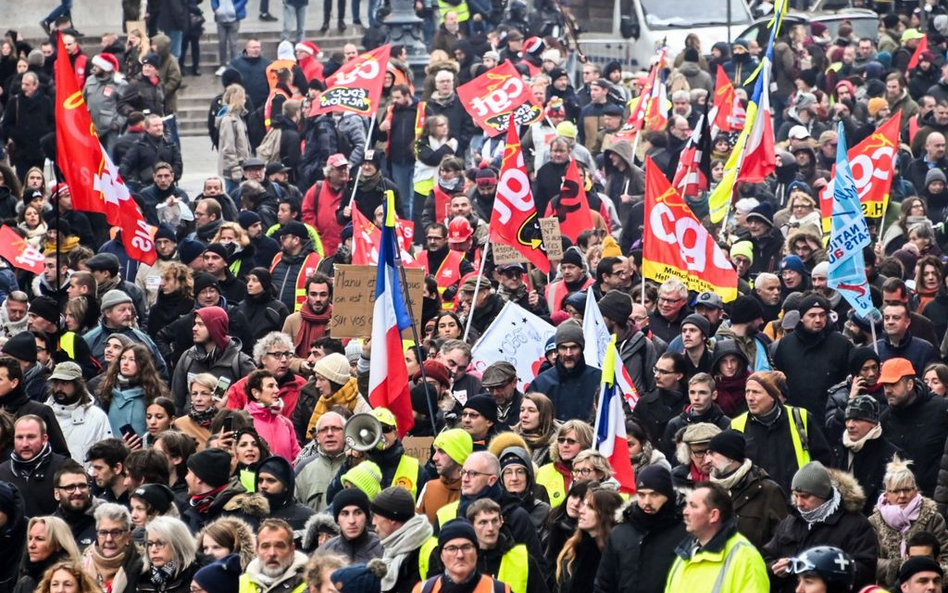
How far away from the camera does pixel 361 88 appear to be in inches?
781

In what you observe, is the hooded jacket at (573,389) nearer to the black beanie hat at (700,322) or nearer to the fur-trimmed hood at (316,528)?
the black beanie hat at (700,322)

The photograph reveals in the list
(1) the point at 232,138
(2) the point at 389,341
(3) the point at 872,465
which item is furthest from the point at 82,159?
(1) the point at 232,138

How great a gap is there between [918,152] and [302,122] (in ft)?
21.1

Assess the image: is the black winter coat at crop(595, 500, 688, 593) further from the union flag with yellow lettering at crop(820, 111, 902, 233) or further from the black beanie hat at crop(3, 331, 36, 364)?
the union flag with yellow lettering at crop(820, 111, 902, 233)

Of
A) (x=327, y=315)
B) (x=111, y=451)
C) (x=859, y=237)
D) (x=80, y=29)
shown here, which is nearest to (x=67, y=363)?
(x=111, y=451)

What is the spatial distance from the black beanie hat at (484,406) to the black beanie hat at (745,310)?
232cm

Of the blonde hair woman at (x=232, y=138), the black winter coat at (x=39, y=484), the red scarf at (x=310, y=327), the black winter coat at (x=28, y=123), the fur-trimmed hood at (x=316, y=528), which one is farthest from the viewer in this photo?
the blonde hair woman at (x=232, y=138)

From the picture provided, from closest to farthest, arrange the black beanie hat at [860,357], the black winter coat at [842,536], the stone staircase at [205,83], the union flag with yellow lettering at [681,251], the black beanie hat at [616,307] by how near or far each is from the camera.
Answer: the black winter coat at [842,536] < the black beanie hat at [860,357] < the black beanie hat at [616,307] < the union flag with yellow lettering at [681,251] < the stone staircase at [205,83]

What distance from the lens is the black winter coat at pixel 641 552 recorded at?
899 cm

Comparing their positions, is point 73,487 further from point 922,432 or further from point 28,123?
point 28,123

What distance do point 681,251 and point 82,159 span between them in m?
4.11

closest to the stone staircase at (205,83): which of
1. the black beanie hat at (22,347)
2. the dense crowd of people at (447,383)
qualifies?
the dense crowd of people at (447,383)

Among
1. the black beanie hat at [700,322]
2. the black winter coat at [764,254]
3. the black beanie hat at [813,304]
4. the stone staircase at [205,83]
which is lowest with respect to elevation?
the stone staircase at [205,83]

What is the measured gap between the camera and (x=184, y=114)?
2758cm
